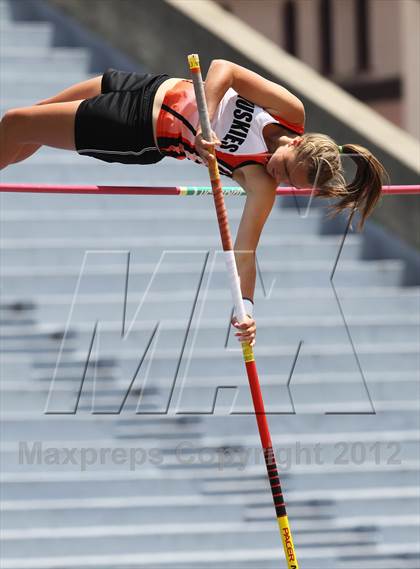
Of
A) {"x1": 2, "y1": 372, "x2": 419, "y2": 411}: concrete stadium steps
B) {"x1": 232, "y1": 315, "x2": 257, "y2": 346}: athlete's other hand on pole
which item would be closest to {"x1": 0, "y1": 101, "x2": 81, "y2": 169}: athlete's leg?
{"x1": 232, "y1": 315, "x2": 257, "y2": 346}: athlete's other hand on pole

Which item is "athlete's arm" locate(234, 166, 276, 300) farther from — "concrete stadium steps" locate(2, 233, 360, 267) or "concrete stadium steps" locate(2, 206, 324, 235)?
"concrete stadium steps" locate(2, 206, 324, 235)

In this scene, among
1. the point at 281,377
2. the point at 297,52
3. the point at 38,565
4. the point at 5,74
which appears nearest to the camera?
the point at 38,565

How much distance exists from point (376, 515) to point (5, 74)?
3.83 m

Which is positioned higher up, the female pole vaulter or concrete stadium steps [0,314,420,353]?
the female pole vaulter

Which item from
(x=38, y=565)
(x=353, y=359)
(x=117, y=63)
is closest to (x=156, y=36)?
(x=117, y=63)

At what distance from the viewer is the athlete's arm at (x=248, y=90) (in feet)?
15.9

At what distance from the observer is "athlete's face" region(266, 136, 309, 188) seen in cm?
496

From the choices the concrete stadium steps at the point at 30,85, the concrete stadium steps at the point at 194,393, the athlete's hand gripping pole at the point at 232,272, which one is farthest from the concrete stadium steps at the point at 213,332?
the athlete's hand gripping pole at the point at 232,272

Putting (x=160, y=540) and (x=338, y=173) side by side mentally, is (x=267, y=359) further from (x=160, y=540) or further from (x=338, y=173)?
(x=338, y=173)

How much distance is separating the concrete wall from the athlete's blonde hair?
3.07 m

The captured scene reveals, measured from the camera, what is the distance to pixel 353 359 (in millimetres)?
7445

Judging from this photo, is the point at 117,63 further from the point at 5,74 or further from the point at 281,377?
the point at 281,377

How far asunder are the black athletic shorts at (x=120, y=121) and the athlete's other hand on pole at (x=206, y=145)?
0.32m

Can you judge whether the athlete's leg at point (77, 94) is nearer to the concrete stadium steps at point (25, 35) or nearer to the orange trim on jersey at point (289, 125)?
the orange trim on jersey at point (289, 125)
